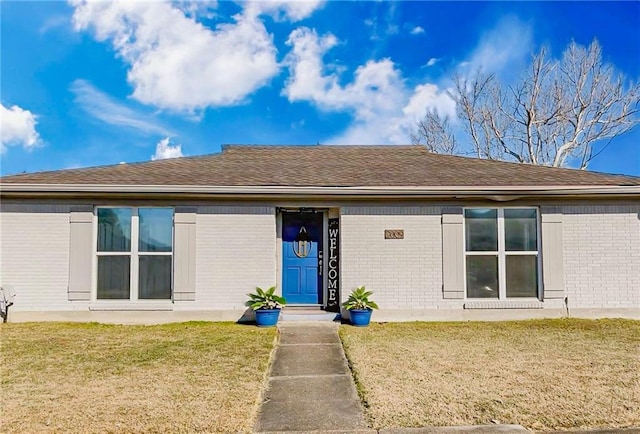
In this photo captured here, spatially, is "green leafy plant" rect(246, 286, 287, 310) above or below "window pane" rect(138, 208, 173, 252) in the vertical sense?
below

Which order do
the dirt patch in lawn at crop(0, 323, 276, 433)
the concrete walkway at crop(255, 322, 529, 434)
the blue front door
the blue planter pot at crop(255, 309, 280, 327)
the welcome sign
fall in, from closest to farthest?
the concrete walkway at crop(255, 322, 529, 434) → the dirt patch in lawn at crop(0, 323, 276, 433) → the blue planter pot at crop(255, 309, 280, 327) → the welcome sign → the blue front door

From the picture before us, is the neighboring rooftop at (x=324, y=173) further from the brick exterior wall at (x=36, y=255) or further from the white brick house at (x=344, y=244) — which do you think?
the brick exterior wall at (x=36, y=255)

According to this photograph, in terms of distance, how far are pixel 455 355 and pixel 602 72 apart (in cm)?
2282

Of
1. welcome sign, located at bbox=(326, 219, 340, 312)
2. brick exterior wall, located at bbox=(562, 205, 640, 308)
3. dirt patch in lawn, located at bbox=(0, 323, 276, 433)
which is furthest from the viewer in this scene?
welcome sign, located at bbox=(326, 219, 340, 312)

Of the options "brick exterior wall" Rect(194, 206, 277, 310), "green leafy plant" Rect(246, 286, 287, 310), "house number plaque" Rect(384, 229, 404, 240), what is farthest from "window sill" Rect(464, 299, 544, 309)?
"brick exterior wall" Rect(194, 206, 277, 310)

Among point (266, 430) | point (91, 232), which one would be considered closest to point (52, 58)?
point (91, 232)

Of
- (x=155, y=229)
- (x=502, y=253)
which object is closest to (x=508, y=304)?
(x=502, y=253)

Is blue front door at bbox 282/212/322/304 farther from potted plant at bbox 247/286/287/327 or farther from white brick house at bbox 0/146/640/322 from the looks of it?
potted plant at bbox 247/286/287/327

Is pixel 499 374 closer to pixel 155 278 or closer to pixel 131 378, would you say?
pixel 131 378

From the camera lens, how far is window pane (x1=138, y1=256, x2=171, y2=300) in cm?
794

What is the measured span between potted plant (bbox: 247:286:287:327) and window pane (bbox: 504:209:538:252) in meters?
4.49

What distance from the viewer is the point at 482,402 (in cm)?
380

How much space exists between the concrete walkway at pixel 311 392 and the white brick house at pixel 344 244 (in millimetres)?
2218

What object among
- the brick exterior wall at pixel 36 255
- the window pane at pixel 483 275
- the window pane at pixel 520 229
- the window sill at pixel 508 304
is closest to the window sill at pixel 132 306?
the brick exterior wall at pixel 36 255
